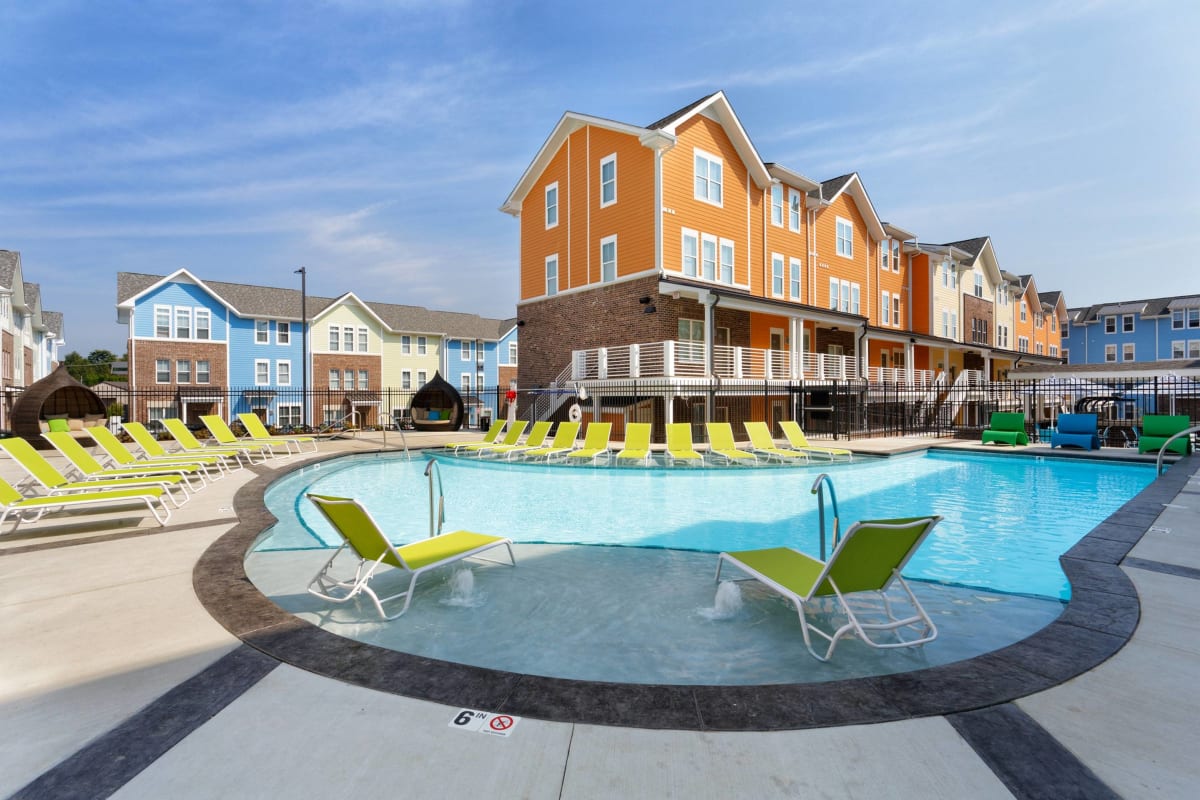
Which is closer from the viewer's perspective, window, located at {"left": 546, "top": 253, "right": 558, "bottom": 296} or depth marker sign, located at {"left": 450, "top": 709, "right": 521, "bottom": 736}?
depth marker sign, located at {"left": 450, "top": 709, "right": 521, "bottom": 736}

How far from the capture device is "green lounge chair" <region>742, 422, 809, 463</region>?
14.6m

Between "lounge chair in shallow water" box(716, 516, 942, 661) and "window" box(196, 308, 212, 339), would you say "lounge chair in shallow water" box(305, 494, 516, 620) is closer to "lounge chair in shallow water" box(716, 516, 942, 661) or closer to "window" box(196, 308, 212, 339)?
"lounge chair in shallow water" box(716, 516, 942, 661)

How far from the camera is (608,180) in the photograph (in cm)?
2231

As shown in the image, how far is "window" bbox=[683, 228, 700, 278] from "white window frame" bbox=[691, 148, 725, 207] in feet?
5.17

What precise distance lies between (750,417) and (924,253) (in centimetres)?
2017

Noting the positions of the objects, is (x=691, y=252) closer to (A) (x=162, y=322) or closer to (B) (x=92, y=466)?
(B) (x=92, y=466)

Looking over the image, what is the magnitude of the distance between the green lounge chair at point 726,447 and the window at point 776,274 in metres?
11.8

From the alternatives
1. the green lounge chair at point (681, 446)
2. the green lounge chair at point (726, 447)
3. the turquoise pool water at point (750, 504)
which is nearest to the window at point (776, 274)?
the turquoise pool water at point (750, 504)

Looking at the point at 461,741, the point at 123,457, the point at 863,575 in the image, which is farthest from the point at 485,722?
the point at 123,457

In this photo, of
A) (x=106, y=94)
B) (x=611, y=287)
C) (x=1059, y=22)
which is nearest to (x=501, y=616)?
(x=1059, y=22)

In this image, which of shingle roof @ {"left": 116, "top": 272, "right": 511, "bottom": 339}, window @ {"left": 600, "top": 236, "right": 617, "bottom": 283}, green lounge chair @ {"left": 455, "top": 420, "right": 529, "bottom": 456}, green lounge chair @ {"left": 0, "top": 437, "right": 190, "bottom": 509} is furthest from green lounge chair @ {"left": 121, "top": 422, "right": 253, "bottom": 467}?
shingle roof @ {"left": 116, "top": 272, "right": 511, "bottom": 339}

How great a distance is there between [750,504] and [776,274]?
17.7 meters

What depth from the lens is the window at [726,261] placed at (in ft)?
74.4

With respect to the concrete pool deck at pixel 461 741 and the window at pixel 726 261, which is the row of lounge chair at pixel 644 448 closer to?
the window at pixel 726 261
